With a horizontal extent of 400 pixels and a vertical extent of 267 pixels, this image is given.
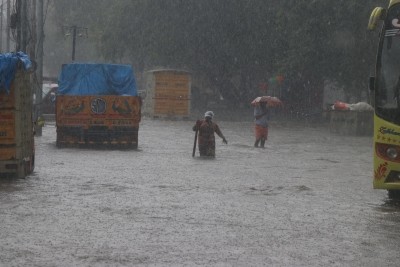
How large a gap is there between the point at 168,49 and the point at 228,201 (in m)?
40.9

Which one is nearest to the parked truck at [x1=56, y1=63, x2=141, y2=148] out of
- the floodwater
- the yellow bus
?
the floodwater

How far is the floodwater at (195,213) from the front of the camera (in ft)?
27.3

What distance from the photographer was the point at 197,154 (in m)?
23.3

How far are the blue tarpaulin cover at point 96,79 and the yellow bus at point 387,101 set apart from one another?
48.5 feet

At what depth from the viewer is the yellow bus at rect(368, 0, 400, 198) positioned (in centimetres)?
1258

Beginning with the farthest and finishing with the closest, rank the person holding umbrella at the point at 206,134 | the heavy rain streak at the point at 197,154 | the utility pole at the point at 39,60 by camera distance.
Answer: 1. the utility pole at the point at 39,60
2. the person holding umbrella at the point at 206,134
3. the heavy rain streak at the point at 197,154

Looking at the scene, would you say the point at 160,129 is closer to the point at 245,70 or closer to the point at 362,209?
the point at 245,70

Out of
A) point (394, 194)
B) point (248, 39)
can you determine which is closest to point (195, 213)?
point (394, 194)

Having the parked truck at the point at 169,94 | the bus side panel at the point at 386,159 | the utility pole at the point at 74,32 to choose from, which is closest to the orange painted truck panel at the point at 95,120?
the bus side panel at the point at 386,159

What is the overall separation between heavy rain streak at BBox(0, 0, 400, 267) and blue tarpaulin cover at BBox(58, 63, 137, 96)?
45 millimetres

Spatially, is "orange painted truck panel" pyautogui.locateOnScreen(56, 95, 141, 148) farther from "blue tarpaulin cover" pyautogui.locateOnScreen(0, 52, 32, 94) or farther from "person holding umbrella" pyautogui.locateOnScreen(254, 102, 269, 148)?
"blue tarpaulin cover" pyautogui.locateOnScreen(0, 52, 32, 94)

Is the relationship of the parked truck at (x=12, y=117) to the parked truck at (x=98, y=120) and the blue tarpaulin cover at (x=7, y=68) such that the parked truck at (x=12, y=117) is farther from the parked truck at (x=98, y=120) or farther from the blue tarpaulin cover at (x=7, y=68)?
the parked truck at (x=98, y=120)

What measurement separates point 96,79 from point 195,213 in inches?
632

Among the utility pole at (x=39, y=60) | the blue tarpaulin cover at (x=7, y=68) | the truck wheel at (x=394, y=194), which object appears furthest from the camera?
the utility pole at (x=39, y=60)
